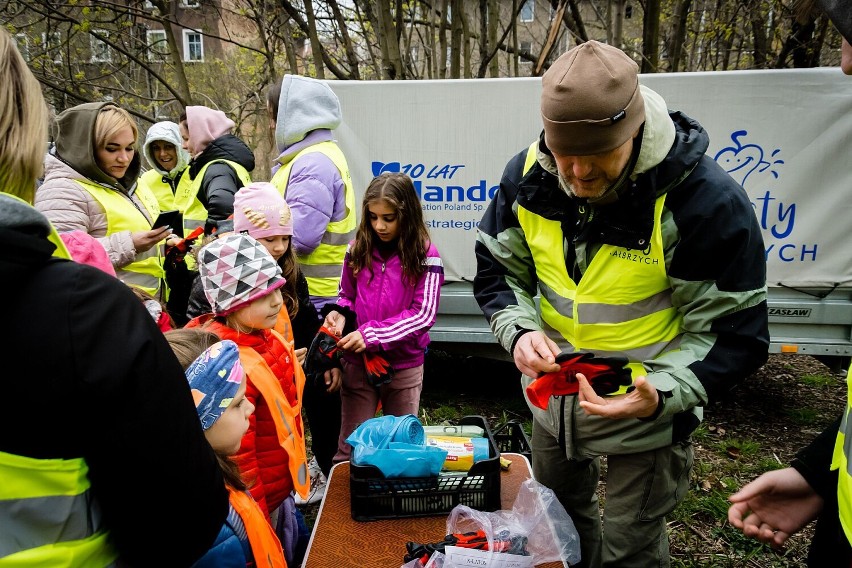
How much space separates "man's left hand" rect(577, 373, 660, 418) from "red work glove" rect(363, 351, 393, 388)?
4.56 ft

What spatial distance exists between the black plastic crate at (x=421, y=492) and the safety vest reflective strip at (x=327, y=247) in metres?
1.68

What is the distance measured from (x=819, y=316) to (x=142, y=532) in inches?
179

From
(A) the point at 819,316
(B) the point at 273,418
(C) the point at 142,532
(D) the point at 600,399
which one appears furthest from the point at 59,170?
(A) the point at 819,316

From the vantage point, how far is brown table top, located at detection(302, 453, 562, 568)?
5.88ft

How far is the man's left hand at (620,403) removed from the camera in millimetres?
1732

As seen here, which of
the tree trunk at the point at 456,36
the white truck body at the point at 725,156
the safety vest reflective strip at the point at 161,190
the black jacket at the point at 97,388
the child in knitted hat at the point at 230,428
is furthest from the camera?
the tree trunk at the point at 456,36

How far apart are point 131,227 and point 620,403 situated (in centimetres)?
263

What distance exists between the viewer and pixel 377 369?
299cm

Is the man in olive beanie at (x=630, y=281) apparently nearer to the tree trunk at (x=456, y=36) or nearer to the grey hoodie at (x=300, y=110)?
the grey hoodie at (x=300, y=110)

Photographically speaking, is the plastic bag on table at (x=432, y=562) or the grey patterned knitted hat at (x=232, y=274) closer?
the plastic bag on table at (x=432, y=562)

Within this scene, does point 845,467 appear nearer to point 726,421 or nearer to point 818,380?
point 726,421

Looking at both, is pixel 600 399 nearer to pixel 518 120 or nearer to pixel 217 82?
pixel 518 120

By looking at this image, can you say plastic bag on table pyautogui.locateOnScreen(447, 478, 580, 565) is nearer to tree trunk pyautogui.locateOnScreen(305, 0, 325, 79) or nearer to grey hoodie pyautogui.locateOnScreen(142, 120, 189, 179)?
grey hoodie pyautogui.locateOnScreen(142, 120, 189, 179)

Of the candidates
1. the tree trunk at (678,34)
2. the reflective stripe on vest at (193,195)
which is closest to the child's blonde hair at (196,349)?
the reflective stripe on vest at (193,195)
